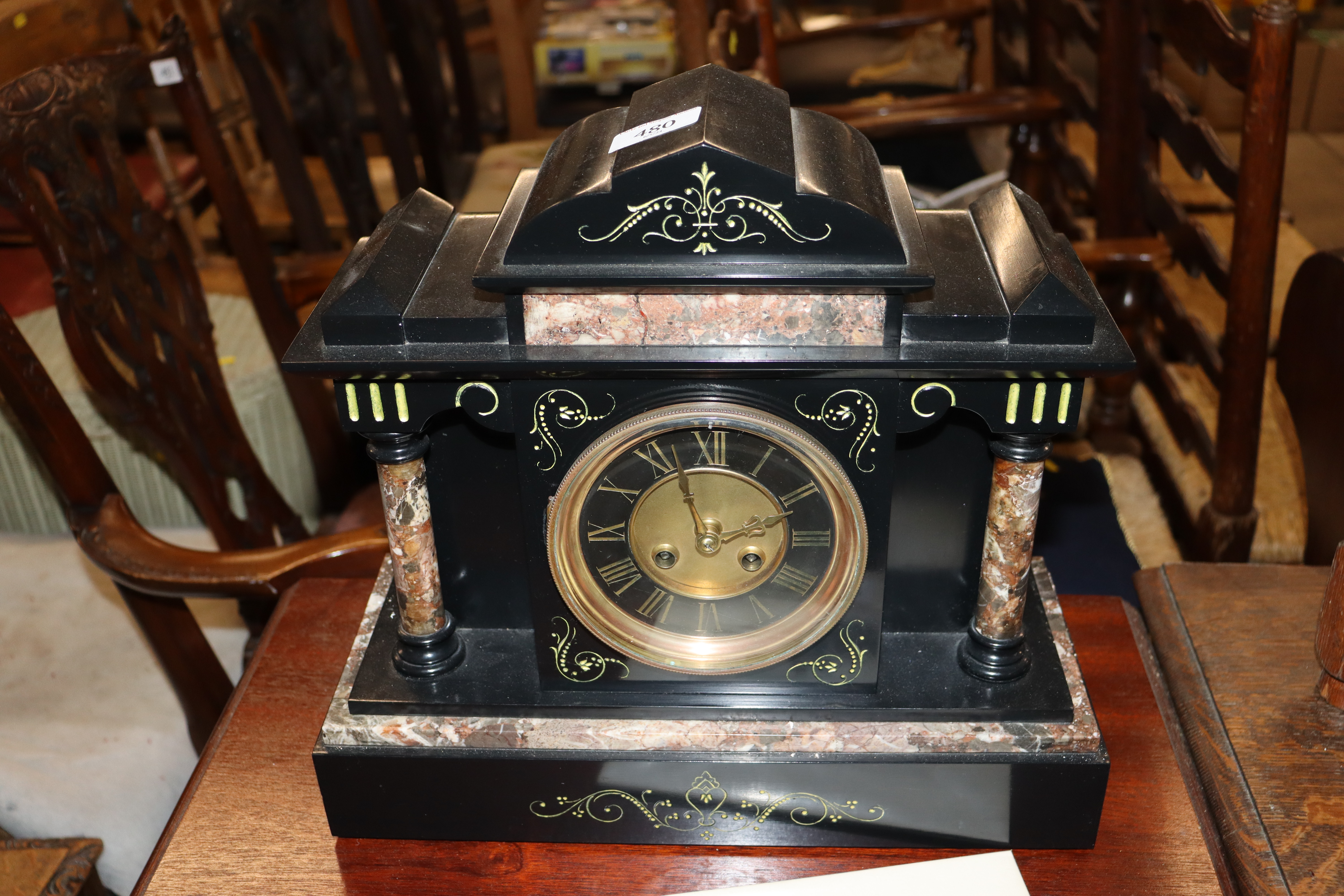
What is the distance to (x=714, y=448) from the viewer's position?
1.20 m

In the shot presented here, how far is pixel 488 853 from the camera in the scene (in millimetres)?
1359

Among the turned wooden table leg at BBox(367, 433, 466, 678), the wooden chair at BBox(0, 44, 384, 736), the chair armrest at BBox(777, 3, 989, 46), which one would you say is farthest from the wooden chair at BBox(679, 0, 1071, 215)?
the turned wooden table leg at BBox(367, 433, 466, 678)

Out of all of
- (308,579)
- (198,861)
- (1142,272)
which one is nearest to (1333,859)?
(198,861)

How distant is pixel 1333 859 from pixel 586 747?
81 cm

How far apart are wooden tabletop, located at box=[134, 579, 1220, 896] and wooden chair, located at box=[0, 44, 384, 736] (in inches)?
14.7

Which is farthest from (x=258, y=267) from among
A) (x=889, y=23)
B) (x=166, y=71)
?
(x=889, y=23)

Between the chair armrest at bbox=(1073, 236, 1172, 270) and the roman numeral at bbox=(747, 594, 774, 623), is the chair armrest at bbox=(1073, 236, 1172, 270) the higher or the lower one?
the lower one

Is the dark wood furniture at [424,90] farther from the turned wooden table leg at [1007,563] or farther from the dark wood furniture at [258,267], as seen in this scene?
Answer: the turned wooden table leg at [1007,563]

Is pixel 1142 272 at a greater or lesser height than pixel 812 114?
lesser

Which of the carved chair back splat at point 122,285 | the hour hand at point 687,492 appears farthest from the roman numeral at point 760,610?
the carved chair back splat at point 122,285

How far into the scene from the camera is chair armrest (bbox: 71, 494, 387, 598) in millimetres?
1658

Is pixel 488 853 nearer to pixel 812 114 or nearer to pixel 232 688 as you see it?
pixel 232 688

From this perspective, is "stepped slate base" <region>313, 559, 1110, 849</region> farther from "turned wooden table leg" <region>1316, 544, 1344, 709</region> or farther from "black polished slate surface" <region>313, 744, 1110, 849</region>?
"turned wooden table leg" <region>1316, 544, 1344, 709</region>

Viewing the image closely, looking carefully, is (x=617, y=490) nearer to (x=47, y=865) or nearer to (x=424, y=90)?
(x=47, y=865)
